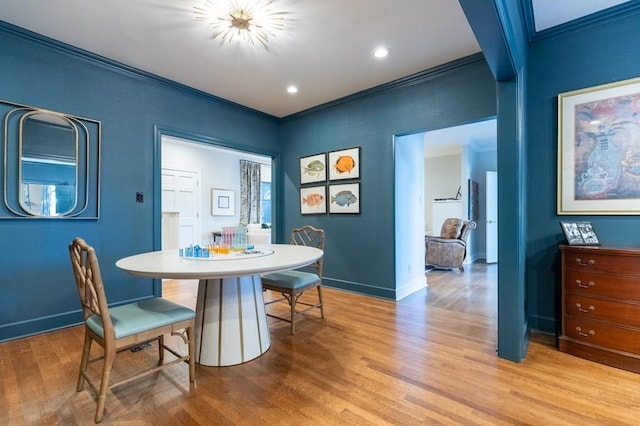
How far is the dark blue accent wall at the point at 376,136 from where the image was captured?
10.0 feet

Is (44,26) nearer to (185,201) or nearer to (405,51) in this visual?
(405,51)

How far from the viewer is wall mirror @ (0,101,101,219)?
2477 mm

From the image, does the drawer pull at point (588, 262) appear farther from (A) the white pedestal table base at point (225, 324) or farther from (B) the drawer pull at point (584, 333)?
(A) the white pedestal table base at point (225, 324)

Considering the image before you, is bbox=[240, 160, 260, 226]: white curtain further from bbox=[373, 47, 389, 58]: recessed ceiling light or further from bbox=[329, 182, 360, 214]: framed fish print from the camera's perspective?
bbox=[373, 47, 389, 58]: recessed ceiling light

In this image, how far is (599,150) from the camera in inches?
91.1

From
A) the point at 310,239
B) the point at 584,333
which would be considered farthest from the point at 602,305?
the point at 310,239

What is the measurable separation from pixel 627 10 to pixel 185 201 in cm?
677

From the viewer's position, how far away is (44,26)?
2451 millimetres

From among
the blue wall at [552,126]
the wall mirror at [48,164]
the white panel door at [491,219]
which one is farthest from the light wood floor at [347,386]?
the white panel door at [491,219]

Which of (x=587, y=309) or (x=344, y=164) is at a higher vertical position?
(x=344, y=164)

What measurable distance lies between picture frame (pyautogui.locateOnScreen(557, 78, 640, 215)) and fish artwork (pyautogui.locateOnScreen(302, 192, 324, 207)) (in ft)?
9.04

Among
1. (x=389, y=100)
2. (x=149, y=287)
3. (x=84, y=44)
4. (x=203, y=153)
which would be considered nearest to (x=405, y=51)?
(x=389, y=100)

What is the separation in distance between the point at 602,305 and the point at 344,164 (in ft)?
9.56

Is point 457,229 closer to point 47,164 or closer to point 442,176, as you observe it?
point 442,176
